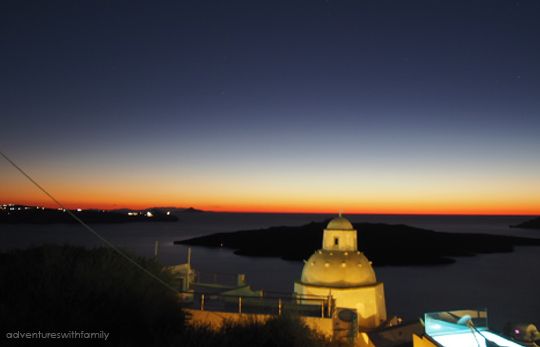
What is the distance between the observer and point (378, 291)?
19375mm

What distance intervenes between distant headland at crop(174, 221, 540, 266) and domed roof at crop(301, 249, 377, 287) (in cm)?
5879

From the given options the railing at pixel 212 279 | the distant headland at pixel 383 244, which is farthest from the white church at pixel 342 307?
the distant headland at pixel 383 244

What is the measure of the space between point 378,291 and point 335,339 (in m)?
7.57

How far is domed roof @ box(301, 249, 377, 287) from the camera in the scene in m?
19.0

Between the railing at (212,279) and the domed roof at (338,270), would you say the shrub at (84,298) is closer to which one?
the railing at (212,279)

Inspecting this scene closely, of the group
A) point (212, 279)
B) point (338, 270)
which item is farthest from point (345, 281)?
point (212, 279)

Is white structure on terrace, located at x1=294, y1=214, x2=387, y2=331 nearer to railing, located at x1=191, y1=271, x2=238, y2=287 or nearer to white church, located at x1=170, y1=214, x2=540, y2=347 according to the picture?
white church, located at x1=170, y1=214, x2=540, y2=347

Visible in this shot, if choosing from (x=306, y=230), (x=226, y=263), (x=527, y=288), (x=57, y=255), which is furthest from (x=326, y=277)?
(x=306, y=230)

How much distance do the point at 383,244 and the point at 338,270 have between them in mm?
83926

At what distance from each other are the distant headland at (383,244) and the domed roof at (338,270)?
193 ft

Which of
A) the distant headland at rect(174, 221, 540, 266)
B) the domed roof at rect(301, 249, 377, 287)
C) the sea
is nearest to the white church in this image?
the domed roof at rect(301, 249, 377, 287)

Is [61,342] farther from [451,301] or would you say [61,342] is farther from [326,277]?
[451,301]

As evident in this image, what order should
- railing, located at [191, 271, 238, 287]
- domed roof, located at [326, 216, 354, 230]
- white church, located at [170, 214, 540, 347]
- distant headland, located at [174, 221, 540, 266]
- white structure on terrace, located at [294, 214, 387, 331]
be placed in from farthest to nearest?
distant headland, located at [174, 221, 540, 266] < domed roof, located at [326, 216, 354, 230] < railing, located at [191, 271, 238, 287] < white structure on terrace, located at [294, 214, 387, 331] < white church, located at [170, 214, 540, 347]

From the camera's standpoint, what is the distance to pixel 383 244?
322 ft
